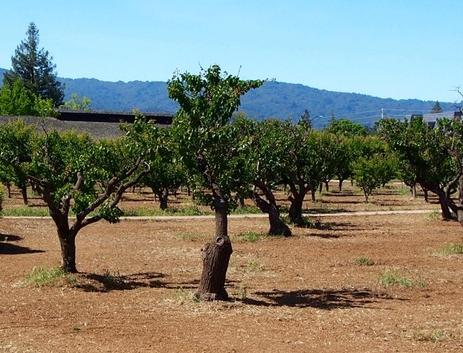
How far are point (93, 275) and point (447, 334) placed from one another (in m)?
11.0

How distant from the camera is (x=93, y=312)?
14.5m

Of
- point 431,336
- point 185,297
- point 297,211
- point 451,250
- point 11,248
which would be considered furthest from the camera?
point 297,211

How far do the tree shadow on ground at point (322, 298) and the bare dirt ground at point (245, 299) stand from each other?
28mm

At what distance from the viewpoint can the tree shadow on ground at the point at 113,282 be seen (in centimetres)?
1773

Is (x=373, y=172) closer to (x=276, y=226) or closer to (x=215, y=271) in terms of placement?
(x=276, y=226)

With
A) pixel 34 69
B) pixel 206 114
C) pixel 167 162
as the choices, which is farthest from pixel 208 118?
pixel 34 69

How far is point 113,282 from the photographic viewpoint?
1838cm

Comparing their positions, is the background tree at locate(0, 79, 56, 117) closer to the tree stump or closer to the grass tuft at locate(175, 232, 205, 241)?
the grass tuft at locate(175, 232, 205, 241)

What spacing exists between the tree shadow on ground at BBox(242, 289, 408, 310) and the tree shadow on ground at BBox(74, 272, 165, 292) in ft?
12.0

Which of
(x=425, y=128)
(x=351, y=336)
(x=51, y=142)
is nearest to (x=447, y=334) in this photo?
(x=351, y=336)

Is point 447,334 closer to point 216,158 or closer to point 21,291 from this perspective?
point 216,158

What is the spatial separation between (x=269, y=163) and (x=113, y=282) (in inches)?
533

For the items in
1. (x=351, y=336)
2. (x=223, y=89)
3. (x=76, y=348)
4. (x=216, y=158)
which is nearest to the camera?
(x=76, y=348)

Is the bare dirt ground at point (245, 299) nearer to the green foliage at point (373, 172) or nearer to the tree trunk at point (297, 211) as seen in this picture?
the tree trunk at point (297, 211)
